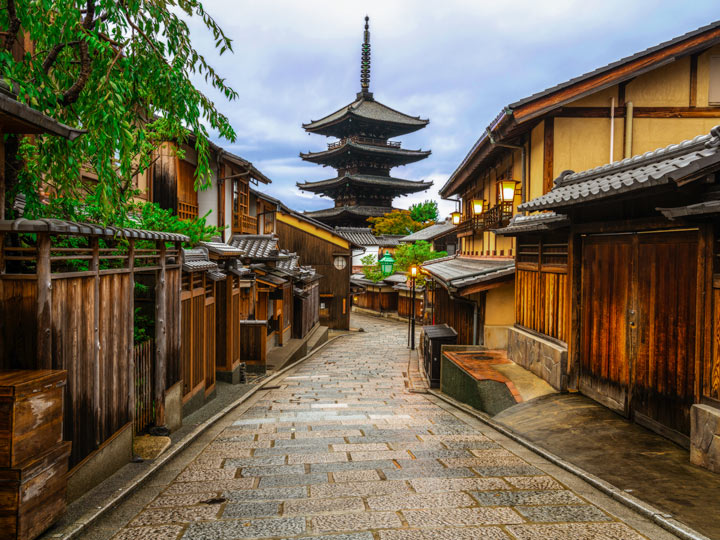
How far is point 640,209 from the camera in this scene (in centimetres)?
704

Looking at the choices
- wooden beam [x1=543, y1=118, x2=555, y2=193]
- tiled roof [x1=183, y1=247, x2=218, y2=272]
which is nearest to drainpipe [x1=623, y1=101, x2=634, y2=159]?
A: wooden beam [x1=543, y1=118, x2=555, y2=193]

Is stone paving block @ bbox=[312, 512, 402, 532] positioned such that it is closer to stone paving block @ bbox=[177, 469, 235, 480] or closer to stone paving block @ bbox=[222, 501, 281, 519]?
stone paving block @ bbox=[222, 501, 281, 519]

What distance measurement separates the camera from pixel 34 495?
390cm

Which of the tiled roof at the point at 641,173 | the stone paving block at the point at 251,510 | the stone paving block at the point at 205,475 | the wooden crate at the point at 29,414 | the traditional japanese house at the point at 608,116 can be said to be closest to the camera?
the wooden crate at the point at 29,414

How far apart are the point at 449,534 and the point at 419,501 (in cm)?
73

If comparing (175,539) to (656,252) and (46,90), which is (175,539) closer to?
(46,90)

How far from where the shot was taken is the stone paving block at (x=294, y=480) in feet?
17.8

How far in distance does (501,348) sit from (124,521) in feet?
36.4

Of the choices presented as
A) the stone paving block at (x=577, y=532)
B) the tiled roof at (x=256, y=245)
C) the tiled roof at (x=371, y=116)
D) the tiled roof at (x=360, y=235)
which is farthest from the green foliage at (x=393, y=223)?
the stone paving block at (x=577, y=532)

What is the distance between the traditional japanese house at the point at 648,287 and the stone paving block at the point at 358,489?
355 cm

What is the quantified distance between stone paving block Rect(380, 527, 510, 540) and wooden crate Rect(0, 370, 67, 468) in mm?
3082

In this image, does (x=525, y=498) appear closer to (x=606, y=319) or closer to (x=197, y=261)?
(x=606, y=319)

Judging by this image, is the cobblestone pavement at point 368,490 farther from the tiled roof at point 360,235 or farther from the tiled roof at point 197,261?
the tiled roof at point 360,235

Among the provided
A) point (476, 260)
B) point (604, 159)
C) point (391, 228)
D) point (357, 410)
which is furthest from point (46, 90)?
point (391, 228)
